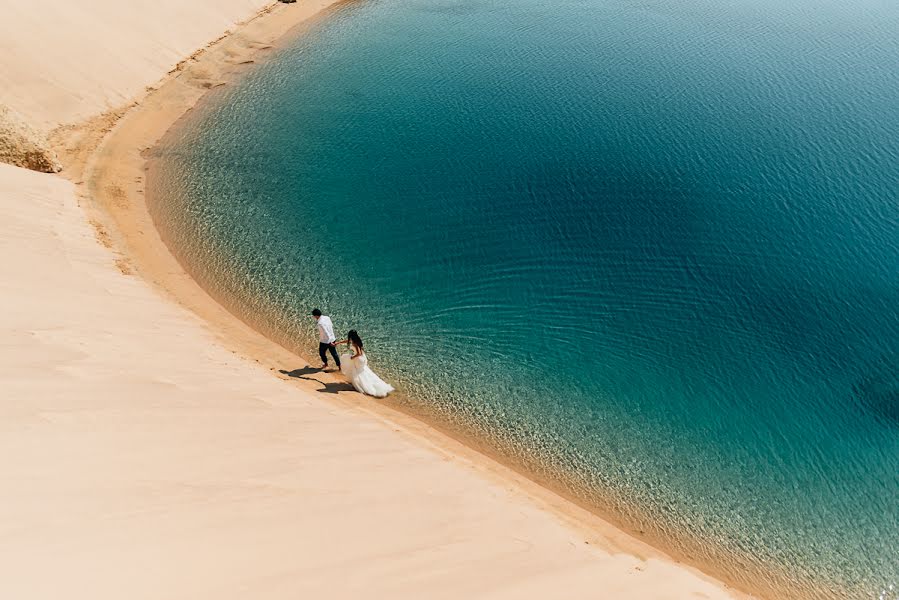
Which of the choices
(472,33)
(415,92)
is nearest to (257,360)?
(415,92)

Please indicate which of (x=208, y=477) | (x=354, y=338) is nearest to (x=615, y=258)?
(x=354, y=338)

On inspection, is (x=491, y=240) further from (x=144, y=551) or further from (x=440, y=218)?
(x=144, y=551)

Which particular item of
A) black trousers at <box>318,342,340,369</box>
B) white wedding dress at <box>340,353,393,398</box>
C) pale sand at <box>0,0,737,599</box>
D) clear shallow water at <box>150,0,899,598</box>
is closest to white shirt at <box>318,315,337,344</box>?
black trousers at <box>318,342,340,369</box>

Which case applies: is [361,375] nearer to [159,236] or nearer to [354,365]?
[354,365]

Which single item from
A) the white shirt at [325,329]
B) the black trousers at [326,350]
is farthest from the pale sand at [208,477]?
the white shirt at [325,329]

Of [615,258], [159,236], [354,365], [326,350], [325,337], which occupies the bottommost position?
[354,365]
